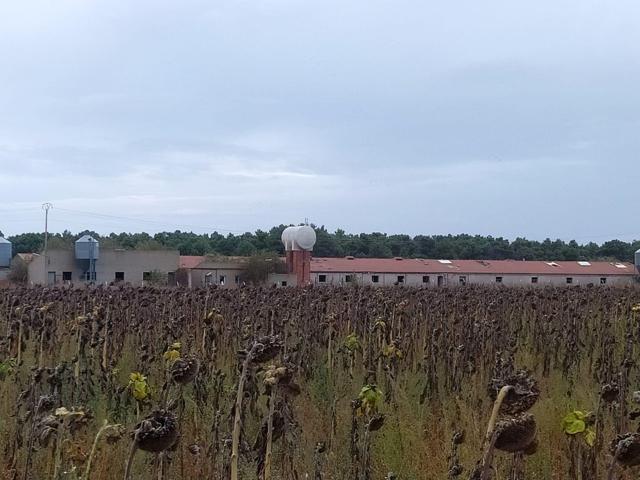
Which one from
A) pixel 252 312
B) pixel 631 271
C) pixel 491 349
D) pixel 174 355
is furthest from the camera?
pixel 631 271

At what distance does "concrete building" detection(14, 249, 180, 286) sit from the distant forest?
2183 cm

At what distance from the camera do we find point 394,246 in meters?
81.3

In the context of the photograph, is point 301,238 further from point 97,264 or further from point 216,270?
point 97,264

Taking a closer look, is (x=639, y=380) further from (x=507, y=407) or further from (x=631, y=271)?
(x=631, y=271)

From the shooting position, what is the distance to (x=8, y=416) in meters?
5.11

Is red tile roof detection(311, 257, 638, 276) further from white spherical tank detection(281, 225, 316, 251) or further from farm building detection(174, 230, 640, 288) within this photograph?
white spherical tank detection(281, 225, 316, 251)

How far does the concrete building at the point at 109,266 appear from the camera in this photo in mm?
46594

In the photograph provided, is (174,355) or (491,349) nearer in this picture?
(174,355)

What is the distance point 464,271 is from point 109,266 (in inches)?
946

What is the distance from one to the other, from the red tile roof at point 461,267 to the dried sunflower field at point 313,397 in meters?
41.6

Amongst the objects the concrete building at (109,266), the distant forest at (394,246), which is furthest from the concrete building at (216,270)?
the distant forest at (394,246)

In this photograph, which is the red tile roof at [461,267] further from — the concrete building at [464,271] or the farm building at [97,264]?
the farm building at [97,264]

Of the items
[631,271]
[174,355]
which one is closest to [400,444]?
[174,355]

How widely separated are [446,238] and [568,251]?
12651mm
